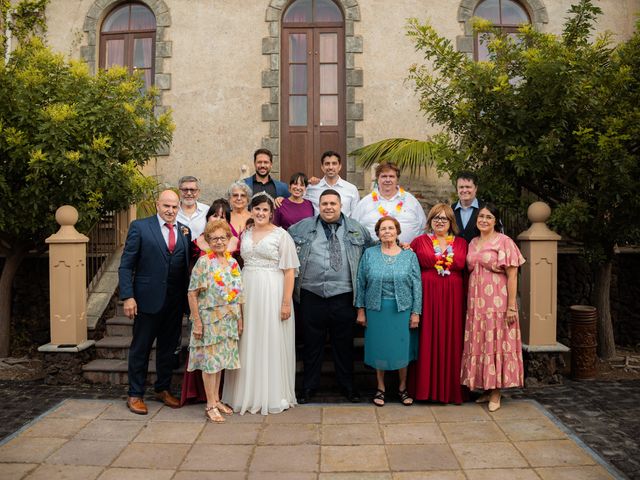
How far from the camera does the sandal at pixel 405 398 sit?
5453 millimetres

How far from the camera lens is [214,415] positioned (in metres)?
5.05

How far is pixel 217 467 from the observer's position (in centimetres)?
412

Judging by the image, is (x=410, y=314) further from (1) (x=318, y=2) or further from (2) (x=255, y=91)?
(1) (x=318, y=2)

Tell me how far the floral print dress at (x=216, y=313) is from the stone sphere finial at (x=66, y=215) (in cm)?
214

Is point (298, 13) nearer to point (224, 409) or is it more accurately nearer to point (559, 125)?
point (559, 125)

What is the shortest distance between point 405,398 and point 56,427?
2.93 meters

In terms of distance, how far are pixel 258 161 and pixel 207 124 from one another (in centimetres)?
374

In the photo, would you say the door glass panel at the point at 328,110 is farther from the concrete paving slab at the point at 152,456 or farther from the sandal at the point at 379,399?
the concrete paving slab at the point at 152,456

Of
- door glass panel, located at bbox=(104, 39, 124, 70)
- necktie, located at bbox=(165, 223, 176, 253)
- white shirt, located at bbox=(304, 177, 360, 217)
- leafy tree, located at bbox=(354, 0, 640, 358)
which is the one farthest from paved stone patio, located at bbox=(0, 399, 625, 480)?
door glass panel, located at bbox=(104, 39, 124, 70)

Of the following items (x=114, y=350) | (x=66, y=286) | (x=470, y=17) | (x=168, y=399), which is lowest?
(x=168, y=399)

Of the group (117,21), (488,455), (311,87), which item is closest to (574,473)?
(488,455)

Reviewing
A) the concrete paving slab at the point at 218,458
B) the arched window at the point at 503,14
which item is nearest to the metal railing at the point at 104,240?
Result: the concrete paving slab at the point at 218,458

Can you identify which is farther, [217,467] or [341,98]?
[341,98]

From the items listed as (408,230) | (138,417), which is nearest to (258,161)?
(408,230)
